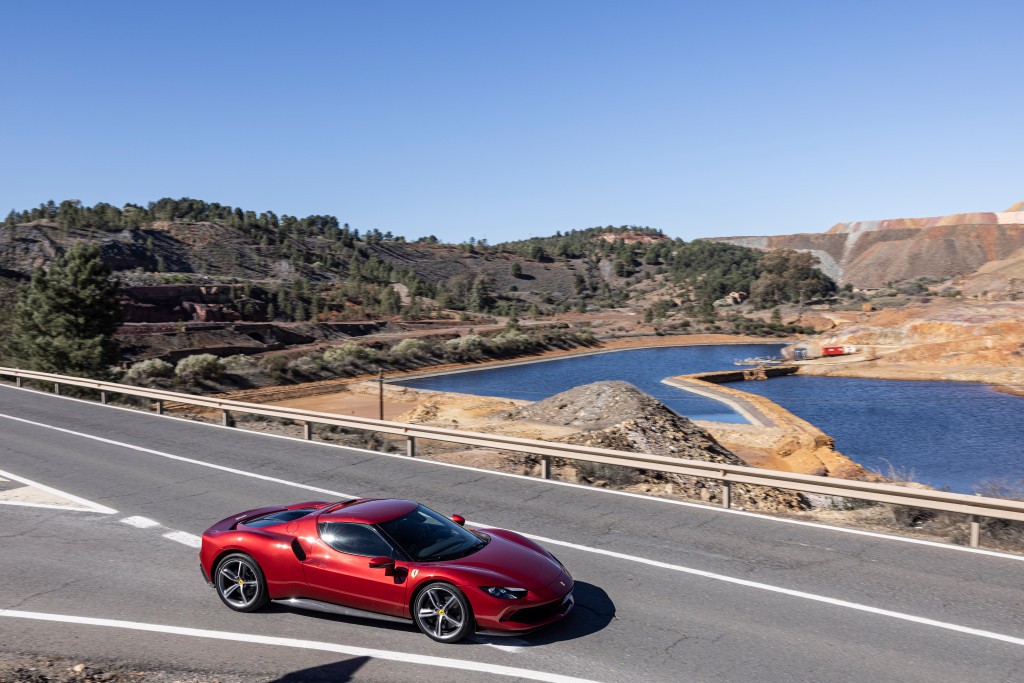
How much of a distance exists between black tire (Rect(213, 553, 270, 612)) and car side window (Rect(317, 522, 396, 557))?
833 mm

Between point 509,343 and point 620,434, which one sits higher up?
point 620,434

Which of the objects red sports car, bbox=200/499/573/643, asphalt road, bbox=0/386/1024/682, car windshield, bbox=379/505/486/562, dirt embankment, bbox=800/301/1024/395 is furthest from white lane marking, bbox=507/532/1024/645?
dirt embankment, bbox=800/301/1024/395

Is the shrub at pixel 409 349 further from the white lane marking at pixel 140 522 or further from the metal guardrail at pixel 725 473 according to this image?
the white lane marking at pixel 140 522

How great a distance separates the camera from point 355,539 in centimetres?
716

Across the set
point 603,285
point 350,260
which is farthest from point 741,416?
point 603,285

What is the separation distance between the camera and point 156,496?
12.4m

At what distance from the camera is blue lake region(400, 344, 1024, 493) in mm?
Result: 34844

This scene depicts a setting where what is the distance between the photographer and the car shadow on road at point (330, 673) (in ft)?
19.7

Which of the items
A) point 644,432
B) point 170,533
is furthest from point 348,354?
point 170,533

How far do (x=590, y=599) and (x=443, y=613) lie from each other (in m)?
1.81

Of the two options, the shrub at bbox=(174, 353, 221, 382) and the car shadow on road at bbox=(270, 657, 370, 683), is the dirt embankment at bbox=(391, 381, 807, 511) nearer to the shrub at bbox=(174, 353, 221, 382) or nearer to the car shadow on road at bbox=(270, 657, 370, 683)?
the car shadow on road at bbox=(270, 657, 370, 683)

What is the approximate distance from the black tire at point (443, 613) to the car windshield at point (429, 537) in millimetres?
320

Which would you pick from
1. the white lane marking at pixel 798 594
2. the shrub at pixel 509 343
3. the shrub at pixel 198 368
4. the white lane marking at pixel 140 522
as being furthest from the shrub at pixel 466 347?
the white lane marking at pixel 798 594

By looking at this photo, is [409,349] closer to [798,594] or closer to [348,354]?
[348,354]
